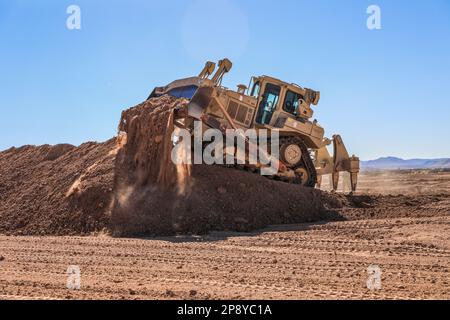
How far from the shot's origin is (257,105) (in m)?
16.9

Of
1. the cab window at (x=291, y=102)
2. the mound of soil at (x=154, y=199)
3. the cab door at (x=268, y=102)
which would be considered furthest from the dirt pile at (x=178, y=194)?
the cab window at (x=291, y=102)

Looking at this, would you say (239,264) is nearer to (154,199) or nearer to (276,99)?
(154,199)

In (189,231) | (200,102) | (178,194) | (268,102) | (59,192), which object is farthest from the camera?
(268,102)

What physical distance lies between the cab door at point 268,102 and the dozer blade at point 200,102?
243 cm

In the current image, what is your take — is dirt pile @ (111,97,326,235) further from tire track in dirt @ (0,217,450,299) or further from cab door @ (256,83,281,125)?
cab door @ (256,83,281,125)

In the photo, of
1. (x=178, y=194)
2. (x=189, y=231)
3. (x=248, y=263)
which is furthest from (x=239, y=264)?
A: (x=178, y=194)

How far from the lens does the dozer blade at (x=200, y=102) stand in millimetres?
14289

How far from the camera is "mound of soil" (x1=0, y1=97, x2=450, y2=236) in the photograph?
Answer: 43.1 ft

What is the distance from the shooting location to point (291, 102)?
17484 mm

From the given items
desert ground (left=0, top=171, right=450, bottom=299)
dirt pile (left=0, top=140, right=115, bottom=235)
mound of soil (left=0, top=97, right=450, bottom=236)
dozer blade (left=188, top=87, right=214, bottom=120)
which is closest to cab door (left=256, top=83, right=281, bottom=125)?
dozer blade (left=188, top=87, right=214, bottom=120)

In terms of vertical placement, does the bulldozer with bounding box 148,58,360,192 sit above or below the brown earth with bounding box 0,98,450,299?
above

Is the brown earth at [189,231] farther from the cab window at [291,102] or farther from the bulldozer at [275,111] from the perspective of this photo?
the cab window at [291,102]

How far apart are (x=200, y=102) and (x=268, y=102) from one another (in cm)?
316

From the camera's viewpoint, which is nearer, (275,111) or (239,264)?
(239,264)
